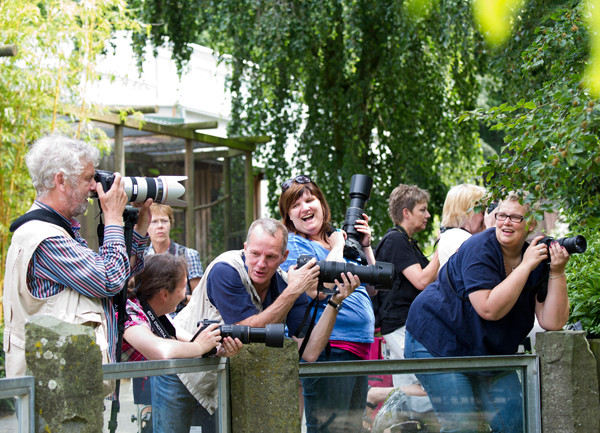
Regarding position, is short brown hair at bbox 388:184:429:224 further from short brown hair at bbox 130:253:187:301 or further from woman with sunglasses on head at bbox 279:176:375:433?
short brown hair at bbox 130:253:187:301

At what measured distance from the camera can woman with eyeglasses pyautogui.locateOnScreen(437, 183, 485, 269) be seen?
5246mm

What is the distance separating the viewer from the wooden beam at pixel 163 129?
373 inches

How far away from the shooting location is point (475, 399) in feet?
13.1

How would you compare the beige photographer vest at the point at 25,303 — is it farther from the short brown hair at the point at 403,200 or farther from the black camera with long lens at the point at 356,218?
the short brown hair at the point at 403,200

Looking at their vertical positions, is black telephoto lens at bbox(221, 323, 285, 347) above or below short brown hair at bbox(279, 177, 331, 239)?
below

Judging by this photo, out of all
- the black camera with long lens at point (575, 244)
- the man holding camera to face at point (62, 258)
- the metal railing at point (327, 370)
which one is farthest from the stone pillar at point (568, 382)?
the man holding camera to face at point (62, 258)

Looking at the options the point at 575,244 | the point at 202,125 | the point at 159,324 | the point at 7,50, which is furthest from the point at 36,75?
the point at 575,244

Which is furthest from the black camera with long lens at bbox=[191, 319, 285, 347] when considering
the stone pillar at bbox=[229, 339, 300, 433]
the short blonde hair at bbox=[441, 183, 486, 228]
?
the short blonde hair at bbox=[441, 183, 486, 228]

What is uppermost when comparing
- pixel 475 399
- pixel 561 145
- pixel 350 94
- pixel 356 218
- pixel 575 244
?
pixel 350 94

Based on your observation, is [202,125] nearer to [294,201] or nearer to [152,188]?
[294,201]

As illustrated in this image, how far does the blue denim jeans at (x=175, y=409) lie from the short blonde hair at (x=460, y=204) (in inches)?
96.3

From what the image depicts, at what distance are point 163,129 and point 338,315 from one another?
22.7 ft

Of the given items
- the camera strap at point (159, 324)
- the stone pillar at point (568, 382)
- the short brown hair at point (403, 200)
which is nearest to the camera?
the camera strap at point (159, 324)

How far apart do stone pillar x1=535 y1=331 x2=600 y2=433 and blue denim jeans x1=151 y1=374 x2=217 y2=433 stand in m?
1.67
